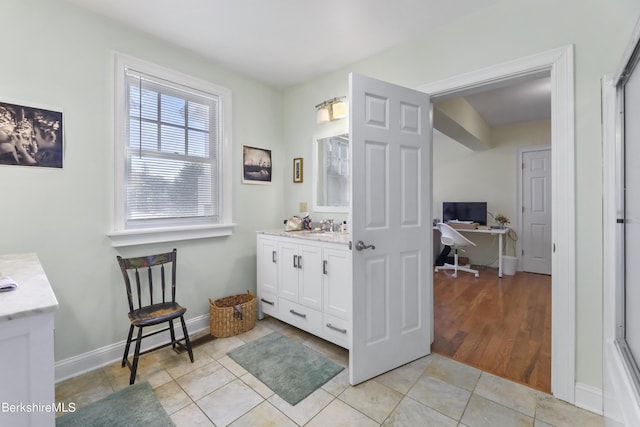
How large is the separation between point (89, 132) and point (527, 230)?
622 cm

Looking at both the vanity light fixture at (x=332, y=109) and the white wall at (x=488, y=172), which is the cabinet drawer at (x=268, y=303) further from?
the white wall at (x=488, y=172)

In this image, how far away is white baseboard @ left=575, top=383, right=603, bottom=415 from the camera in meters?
1.64

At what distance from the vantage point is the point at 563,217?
5.70 ft

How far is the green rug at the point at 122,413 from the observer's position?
5.17ft

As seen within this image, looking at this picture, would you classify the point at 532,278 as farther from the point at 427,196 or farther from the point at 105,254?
the point at 105,254

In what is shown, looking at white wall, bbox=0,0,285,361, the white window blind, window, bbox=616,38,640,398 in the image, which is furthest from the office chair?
white wall, bbox=0,0,285,361

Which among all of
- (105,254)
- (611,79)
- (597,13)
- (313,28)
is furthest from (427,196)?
(105,254)

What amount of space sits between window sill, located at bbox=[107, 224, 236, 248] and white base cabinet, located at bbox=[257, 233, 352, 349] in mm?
404

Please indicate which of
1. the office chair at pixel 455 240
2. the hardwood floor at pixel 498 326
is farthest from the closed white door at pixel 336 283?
the office chair at pixel 455 240

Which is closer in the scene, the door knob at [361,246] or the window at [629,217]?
the window at [629,217]

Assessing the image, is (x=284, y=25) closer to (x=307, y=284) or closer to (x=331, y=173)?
(x=331, y=173)

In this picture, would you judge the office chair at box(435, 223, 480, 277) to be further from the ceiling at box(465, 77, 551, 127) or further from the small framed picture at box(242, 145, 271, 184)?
the small framed picture at box(242, 145, 271, 184)

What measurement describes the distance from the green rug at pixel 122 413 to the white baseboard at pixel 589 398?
7.75ft

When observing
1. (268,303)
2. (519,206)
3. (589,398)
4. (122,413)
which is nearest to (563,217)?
(589,398)
